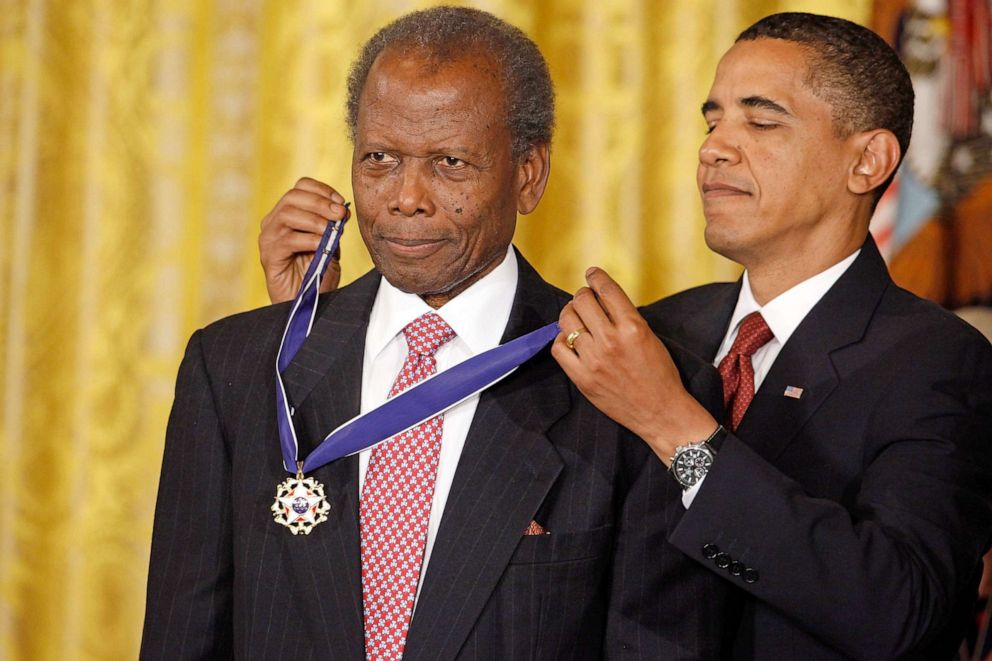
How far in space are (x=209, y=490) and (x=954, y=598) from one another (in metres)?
0.97

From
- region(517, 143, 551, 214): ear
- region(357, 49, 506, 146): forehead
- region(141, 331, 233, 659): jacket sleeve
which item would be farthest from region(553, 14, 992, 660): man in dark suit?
region(141, 331, 233, 659): jacket sleeve

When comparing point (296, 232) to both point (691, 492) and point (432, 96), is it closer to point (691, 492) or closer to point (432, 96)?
point (432, 96)

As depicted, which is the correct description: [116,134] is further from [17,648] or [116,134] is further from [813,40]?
[813,40]

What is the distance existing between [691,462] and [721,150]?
0.57 meters

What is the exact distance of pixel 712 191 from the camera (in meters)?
2.00

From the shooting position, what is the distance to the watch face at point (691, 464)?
5.27ft

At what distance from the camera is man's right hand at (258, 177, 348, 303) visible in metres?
2.01

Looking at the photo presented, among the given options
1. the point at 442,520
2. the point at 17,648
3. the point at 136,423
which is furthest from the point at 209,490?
the point at 17,648

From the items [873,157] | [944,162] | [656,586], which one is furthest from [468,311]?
[944,162]

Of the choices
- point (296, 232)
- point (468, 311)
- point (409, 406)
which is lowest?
point (409, 406)

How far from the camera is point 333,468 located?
1.58m

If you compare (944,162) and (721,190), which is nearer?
(721,190)

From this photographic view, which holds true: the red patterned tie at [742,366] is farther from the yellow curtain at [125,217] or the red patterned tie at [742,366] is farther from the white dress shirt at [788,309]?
the yellow curtain at [125,217]

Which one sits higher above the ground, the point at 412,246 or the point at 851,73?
the point at 851,73
